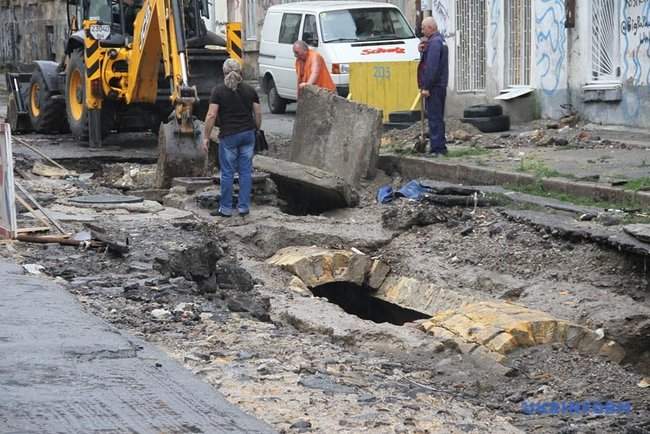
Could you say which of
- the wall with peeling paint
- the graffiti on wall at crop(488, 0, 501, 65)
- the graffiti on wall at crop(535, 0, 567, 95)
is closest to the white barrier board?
the graffiti on wall at crop(535, 0, 567, 95)

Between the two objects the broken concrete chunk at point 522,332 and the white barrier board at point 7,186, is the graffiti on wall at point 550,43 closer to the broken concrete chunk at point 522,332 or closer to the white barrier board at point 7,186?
the broken concrete chunk at point 522,332

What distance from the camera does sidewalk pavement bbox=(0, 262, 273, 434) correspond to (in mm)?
5227

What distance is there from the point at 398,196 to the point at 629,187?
2.72 metres

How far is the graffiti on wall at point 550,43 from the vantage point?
61.0ft

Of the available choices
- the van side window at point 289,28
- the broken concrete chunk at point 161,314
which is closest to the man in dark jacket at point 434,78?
the broken concrete chunk at point 161,314

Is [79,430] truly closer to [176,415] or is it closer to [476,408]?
[176,415]

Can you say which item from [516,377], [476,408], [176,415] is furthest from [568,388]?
[176,415]

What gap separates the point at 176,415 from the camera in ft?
17.6

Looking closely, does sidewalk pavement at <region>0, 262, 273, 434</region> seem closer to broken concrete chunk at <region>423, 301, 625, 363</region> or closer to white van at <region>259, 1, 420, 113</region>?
broken concrete chunk at <region>423, 301, 625, 363</region>

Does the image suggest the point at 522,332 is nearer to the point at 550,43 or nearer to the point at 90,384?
the point at 90,384

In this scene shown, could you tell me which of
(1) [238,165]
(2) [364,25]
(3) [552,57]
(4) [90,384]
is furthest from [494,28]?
(4) [90,384]

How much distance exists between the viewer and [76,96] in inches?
725

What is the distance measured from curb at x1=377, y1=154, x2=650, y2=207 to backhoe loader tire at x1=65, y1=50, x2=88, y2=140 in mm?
4784

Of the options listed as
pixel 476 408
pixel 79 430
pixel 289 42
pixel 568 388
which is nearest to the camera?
pixel 79 430
